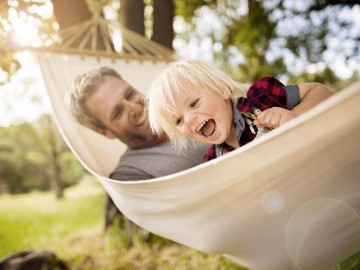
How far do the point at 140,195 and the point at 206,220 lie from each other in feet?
0.79

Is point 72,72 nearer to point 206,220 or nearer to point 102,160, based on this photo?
point 102,160

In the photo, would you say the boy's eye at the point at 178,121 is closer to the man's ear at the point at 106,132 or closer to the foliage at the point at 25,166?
the man's ear at the point at 106,132

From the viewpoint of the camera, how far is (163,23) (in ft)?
9.16

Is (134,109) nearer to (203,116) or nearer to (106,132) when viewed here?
(106,132)

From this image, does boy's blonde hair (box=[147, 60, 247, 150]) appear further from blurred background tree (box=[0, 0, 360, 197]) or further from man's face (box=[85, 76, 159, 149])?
blurred background tree (box=[0, 0, 360, 197])

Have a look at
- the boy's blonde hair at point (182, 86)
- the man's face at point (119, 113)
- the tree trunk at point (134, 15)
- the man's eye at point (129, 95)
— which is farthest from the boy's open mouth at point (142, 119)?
the tree trunk at point (134, 15)

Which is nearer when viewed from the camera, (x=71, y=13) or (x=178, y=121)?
(x=178, y=121)

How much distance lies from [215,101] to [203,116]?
8 centimetres

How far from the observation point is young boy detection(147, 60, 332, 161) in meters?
1.19

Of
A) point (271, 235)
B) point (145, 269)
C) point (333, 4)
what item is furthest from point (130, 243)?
point (333, 4)

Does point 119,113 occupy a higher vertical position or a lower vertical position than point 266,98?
lower

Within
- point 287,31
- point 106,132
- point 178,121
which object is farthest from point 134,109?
point 287,31

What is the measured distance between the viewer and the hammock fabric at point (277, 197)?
0.78 m

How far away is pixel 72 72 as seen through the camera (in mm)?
1934
